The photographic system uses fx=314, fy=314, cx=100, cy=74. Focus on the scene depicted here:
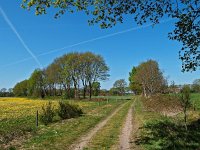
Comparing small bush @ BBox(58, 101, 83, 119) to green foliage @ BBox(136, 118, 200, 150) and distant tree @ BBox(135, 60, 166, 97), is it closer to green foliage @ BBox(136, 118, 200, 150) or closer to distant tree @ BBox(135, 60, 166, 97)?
green foliage @ BBox(136, 118, 200, 150)

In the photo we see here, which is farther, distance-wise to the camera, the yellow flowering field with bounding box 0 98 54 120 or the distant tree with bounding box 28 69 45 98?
the distant tree with bounding box 28 69 45 98

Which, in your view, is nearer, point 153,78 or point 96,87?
point 153,78

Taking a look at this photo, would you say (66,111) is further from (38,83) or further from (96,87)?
(38,83)

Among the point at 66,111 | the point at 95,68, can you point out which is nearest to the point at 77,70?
the point at 95,68

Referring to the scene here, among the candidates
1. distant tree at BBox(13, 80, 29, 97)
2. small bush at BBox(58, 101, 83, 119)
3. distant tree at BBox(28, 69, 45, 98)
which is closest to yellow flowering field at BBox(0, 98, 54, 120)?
small bush at BBox(58, 101, 83, 119)

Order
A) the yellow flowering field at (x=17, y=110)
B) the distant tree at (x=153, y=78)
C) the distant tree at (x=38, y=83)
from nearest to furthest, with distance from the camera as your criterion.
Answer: the yellow flowering field at (x=17, y=110) → the distant tree at (x=153, y=78) → the distant tree at (x=38, y=83)

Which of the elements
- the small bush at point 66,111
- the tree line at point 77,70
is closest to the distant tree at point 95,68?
the tree line at point 77,70

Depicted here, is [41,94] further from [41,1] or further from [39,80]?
[41,1]

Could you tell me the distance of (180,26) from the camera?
1368 centimetres

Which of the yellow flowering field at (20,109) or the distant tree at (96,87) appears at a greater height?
the distant tree at (96,87)

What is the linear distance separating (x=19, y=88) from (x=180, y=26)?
17852 centimetres

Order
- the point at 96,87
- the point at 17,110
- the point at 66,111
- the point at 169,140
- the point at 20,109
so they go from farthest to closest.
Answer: the point at 96,87
the point at 20,109
the point at 17,110
the point at 66,111
the point at 169,140

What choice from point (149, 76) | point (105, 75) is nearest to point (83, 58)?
point (105, 75)

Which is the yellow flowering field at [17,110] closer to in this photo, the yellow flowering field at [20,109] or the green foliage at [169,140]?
the yellow flowering field at [20,109]
